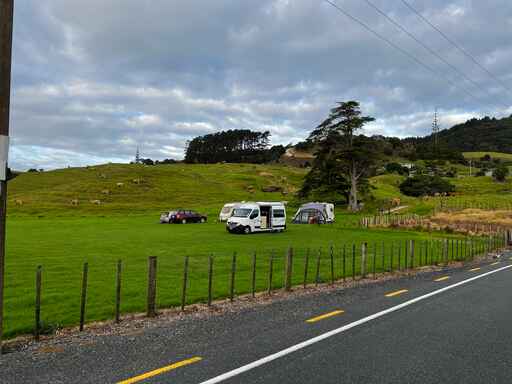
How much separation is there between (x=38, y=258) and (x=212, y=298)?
9985 mm

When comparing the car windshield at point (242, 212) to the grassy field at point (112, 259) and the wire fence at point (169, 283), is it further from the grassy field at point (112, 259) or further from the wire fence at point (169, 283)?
the wire fence at point (169, 283)

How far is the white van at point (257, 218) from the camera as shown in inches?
1340

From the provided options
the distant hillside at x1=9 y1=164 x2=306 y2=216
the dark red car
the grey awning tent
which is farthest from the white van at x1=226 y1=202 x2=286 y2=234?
the distant hillside at x1=9 y1=164 x2=306 y2=216

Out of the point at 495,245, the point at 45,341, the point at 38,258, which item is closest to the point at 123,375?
the point at 45,341

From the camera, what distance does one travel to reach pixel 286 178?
11394cm

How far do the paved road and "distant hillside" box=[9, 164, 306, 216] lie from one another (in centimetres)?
5171

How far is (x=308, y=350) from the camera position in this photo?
21.2 feet

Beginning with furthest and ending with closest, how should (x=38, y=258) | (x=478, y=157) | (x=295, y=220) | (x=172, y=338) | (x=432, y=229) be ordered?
(x=478, y=157)
(x=295, y=220)
(x=432, y=229)
(x=38, y=258)
(x=172, y=338)

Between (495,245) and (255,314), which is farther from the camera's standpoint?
(495,245)

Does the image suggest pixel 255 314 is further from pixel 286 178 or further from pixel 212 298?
pixel 286 178

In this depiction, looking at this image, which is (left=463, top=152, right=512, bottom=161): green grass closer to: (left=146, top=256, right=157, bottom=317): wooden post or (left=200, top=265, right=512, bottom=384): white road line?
(left=200, top=265, right=512, bottom=384): white road line

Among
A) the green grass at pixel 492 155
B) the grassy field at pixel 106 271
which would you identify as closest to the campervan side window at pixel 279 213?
the grassy field at pixel 106 271

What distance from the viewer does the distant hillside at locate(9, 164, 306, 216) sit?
63.5 metres

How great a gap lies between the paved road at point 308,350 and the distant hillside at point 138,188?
51707 mm
